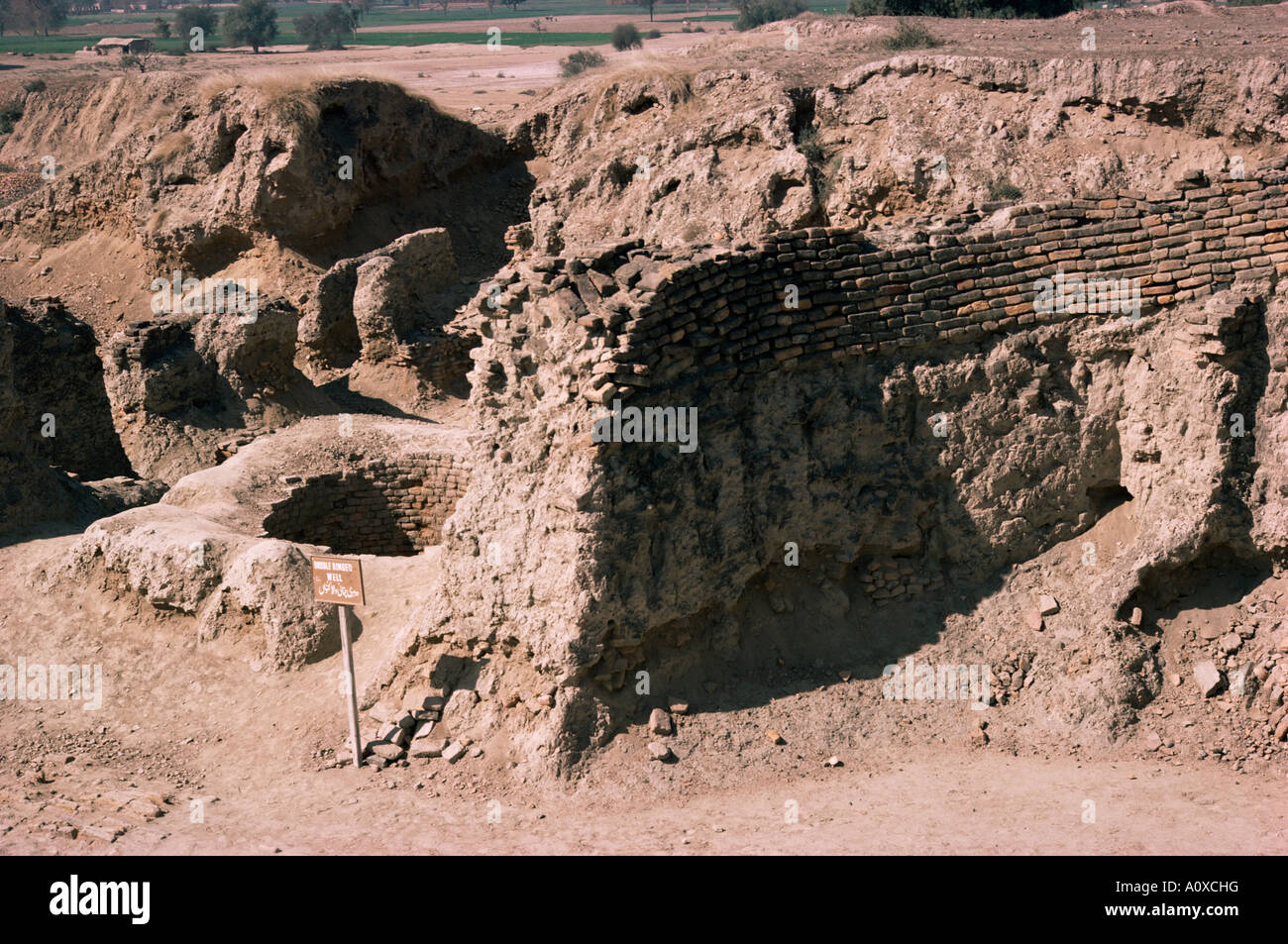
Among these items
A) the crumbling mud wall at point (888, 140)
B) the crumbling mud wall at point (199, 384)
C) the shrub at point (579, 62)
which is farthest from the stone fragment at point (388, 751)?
the shrub at point (579, 62)

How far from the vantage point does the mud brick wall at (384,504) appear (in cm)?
1404

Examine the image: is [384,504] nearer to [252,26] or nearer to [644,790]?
[644,790]

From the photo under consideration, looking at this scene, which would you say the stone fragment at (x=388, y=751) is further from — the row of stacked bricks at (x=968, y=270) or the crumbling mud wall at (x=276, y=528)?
the row of stacked bricks at (x=968, y=270)

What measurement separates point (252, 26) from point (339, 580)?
61.1 meters

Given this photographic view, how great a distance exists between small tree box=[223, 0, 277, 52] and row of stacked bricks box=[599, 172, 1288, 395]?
60.2 meters

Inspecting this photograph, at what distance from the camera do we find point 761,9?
2201 inches

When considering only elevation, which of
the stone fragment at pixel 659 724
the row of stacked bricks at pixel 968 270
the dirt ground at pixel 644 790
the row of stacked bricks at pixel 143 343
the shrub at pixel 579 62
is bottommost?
the dirt ground at pixel 644 790

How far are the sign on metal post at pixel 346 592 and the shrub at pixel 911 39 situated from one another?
621 inches

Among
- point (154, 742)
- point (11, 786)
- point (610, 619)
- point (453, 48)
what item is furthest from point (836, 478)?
point (453, 48)

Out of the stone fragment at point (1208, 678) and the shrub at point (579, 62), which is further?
the shrub at point (579, 62)

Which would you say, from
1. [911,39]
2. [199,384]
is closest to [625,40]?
[911,39]

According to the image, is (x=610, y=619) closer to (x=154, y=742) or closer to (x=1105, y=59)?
(x=154, y=742)

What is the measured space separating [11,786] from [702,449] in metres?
5.27

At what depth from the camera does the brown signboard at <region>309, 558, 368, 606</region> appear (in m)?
9.48
